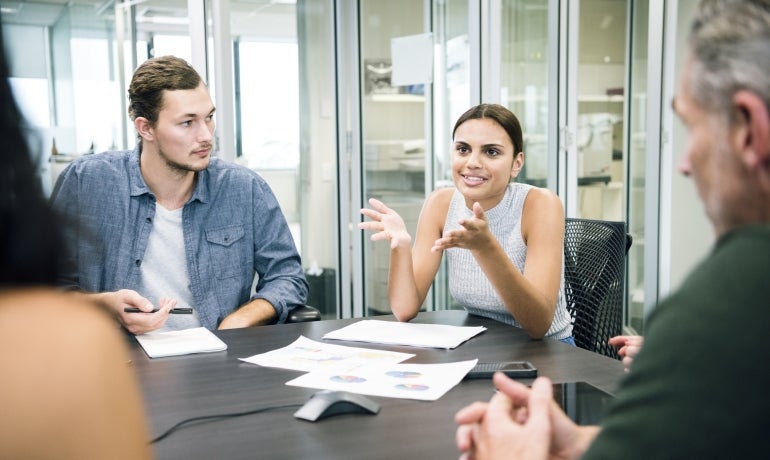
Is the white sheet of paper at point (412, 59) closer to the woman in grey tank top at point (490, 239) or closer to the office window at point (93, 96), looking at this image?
the office window at point (93, 96)

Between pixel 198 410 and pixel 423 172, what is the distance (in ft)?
11.6

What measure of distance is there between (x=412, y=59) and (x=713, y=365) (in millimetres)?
4092

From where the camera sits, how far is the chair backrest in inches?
84.5

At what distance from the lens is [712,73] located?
67cm

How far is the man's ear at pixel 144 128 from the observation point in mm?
2564

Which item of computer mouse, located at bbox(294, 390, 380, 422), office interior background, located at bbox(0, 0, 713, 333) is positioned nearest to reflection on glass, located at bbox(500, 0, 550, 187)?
office interior background, located at bbox(0, 0, 713, 333)

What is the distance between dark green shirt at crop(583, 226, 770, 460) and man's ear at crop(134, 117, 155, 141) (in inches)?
89.4

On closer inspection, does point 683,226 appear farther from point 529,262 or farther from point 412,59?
point 529,262

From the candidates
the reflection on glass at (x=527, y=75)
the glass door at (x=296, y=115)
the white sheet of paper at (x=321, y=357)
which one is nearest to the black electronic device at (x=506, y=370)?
the white sheet of paper at (x=321, y=357)

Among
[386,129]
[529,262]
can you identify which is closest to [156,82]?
[529,262]

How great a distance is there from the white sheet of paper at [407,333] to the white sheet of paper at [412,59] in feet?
8.88

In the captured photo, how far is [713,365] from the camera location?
22.3 inches

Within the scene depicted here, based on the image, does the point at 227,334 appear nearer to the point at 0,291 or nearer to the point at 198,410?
the point at 198,410

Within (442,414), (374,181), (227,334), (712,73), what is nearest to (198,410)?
(442,414)
